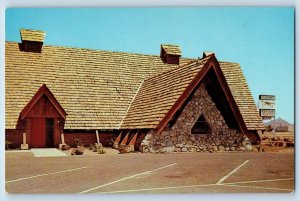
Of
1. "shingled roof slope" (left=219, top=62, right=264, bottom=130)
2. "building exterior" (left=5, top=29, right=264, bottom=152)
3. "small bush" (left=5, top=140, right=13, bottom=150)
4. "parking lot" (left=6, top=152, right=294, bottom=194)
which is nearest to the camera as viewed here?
"parking lot" (left=6, top=152, right=294, bottom=194)

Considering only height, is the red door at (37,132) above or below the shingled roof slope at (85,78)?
below

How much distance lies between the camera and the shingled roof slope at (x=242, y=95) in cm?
1073

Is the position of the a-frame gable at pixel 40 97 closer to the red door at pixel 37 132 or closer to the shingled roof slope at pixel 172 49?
the red door at pixel 37 132

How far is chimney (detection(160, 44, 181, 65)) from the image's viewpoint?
10.8 meters

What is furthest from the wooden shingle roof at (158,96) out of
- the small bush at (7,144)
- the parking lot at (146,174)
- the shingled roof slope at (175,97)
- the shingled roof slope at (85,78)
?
the small bush at (7,144)

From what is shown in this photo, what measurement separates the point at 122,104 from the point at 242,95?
3.17m

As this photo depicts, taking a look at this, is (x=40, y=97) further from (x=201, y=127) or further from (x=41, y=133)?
(x=201, y=127)

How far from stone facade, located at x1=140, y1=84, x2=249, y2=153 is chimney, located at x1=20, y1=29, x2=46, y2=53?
345 centimetres

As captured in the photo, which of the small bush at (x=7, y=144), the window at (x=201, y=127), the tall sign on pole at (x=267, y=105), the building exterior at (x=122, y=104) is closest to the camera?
the small bush at (x=7, y=144)

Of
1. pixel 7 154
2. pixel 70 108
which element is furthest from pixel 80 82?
pixel 7 154

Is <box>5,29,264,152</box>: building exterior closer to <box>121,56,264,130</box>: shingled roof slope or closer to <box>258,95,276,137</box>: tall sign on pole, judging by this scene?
<box>121,56,264,130</box>: shingled roof slope

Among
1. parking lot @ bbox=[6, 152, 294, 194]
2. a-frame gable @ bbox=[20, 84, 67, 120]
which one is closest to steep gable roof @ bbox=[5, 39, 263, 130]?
a-frame gable @ bbox=[20, 84, 67, 120]

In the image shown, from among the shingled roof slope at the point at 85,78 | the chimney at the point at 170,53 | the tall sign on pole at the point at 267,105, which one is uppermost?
the chimney at the point at 170,53

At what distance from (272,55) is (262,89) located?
2.71 ft
